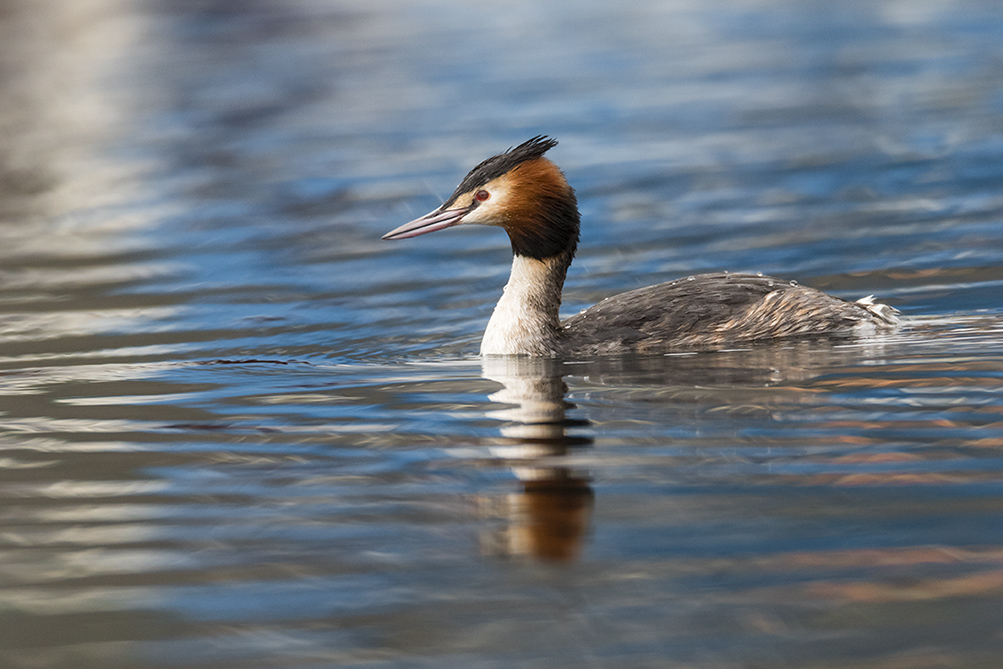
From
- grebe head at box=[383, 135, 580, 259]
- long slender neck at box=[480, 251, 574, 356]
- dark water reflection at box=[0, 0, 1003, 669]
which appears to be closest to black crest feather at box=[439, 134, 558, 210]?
grebe head at box=[383, 135, 580, 259]

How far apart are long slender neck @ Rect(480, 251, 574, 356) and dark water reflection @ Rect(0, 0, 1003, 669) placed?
7.6 inches

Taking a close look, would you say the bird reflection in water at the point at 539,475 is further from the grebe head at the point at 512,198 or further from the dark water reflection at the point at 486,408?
the grebe head at the point at 512,198

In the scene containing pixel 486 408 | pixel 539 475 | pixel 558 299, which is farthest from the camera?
pixel 558 299

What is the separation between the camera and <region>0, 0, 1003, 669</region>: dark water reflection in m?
4.44

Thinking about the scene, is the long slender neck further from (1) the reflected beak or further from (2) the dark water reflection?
(1) the reflected beak

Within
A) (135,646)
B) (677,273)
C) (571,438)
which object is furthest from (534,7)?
(135,646)

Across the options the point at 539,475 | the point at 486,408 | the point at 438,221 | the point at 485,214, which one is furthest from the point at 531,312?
the point at 539,475

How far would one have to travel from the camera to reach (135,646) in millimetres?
4352

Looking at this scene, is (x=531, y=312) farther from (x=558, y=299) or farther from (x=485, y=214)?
(x=485, y=214)

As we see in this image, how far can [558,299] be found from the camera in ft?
28.5

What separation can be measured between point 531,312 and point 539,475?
109 inches

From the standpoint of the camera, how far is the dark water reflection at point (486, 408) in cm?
444

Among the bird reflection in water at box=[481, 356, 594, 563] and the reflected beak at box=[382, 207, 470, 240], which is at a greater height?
the reflected beak at box=[382, 207, 470, 240]

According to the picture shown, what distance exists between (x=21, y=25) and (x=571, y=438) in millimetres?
33860
